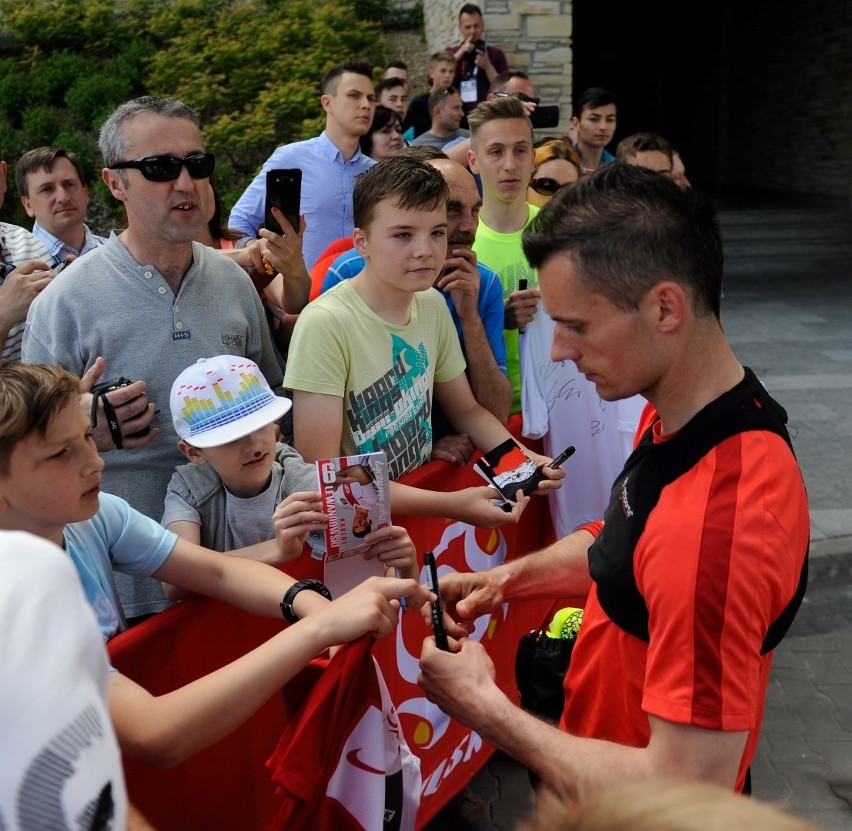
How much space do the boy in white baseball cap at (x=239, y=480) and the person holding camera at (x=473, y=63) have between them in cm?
722

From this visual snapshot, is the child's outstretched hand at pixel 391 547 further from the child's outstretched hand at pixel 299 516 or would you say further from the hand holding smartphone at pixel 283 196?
the hand holding smartphone at pixel 283 196

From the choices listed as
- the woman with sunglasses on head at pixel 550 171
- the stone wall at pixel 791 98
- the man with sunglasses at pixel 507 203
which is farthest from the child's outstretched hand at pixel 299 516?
the stone wall at pixel 791 98

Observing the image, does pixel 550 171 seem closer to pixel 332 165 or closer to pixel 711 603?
pixel 332 165

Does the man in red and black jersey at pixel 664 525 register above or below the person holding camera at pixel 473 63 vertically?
above

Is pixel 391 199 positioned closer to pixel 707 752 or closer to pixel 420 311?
pixel 420 311

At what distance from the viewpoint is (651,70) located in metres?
24.8

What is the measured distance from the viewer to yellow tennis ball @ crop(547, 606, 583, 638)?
2557mm

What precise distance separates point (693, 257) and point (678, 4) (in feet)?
79.6

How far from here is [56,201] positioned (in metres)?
4.92

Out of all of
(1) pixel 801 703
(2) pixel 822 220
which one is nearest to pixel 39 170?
(1) pixel 801 703

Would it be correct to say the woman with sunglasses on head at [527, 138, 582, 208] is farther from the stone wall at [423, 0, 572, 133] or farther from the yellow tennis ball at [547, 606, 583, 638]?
the stone wall at [423, 0, 572, 133]

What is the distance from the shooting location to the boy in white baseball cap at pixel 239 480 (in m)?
2.59

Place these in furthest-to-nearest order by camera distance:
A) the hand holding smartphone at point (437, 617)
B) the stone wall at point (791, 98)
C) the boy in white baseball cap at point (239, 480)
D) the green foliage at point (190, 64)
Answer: the stone wall at point (791, 98) < the green foliage at point (190, 64) < the boy in white baseball cap at point (239, 480) < the hand holding smartphone at point (437, 617)

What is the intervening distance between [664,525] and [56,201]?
167 inches
